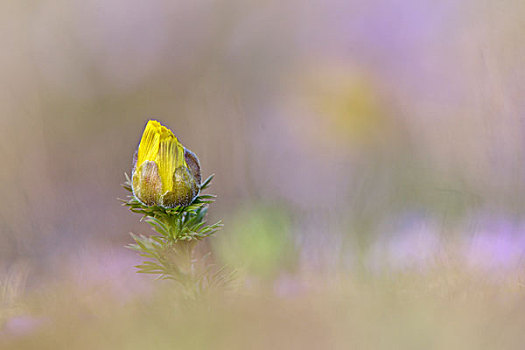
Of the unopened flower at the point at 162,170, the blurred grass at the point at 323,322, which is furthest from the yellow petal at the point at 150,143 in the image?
the blurred grass at the point at 323,322

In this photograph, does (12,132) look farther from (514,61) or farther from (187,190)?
(514,61)

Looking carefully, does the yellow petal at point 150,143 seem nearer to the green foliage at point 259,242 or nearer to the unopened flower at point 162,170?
the unopened flower at point 162,170

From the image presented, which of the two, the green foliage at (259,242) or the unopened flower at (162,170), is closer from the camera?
the unopened flower at (162,170)

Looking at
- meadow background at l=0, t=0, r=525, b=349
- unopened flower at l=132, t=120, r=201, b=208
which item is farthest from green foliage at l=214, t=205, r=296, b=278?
unopened flower at l=132, t=120, r=201, b=208

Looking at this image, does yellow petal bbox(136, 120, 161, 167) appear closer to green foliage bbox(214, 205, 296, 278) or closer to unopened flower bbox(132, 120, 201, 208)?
unopened flower bbox(132, 120, 201, 208)

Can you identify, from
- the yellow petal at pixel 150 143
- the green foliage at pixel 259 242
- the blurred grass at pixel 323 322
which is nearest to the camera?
the blurred grass at pixel 323 322

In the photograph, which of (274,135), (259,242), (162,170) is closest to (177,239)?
(162,170)

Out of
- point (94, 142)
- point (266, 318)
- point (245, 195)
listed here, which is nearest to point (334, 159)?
point (245, 195)

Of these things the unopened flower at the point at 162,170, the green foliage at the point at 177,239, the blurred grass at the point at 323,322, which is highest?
the unopened flower at the point at 162,170
